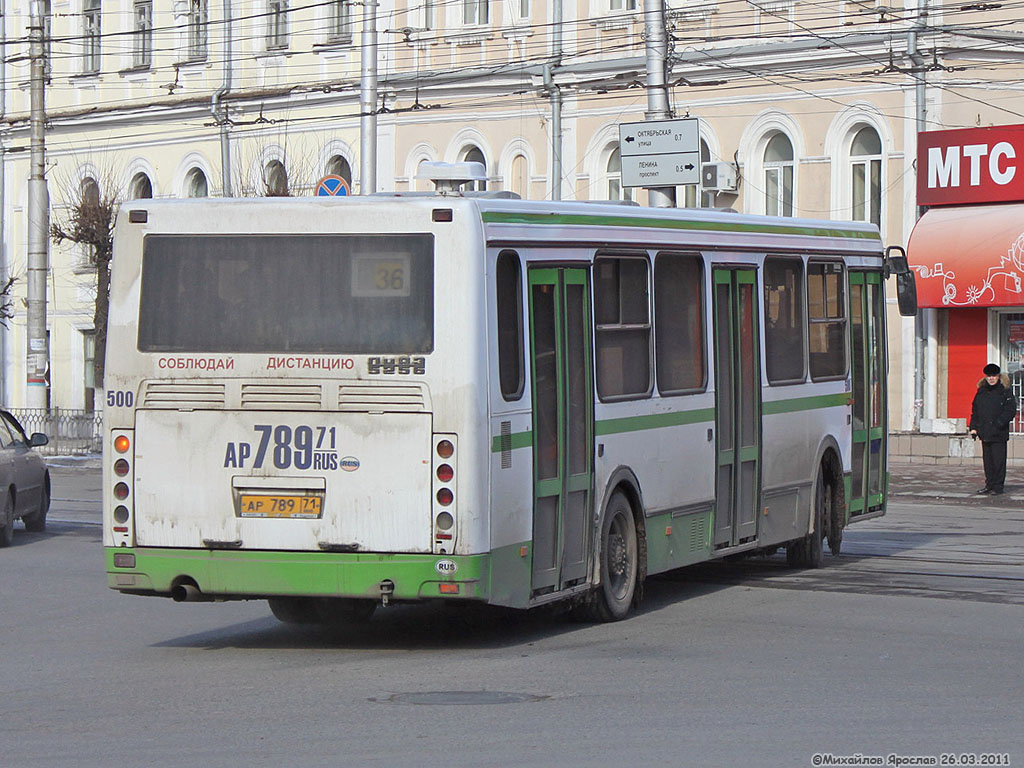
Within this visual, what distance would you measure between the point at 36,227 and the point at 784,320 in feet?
68.4

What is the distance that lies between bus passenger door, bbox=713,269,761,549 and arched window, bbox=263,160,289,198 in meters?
25.8

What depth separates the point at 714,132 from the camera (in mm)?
34656

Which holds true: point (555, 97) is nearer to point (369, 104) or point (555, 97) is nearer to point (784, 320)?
point (369, 104)

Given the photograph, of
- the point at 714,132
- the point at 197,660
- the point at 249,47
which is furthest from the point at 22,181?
the point at 197,660

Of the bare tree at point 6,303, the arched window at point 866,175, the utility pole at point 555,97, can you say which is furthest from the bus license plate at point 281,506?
the bare tree at point 6,303

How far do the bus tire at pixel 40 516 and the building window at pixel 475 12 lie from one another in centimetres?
1947

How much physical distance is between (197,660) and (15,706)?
1685mm

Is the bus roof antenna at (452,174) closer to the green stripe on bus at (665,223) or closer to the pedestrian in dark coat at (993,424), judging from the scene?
the green stripe on bus at (665,223)

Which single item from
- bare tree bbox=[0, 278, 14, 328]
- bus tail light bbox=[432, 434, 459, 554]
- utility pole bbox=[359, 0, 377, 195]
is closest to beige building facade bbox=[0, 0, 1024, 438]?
bare tree bbox=[0, 278, 14, 328]

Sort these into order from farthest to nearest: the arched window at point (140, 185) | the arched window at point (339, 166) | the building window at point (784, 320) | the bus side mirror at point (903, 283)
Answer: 1. the arched window at point (140, 185)
2. the arched window at point (339, 166)
3. the bus side mirror at point (903, 283)
4. the building window at point (784, 320)

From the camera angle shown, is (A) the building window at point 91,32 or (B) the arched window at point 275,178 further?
(A) the building window at point 91,32

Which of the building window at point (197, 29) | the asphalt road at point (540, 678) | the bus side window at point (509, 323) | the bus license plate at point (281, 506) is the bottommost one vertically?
the asphalt road at point (540, 678)

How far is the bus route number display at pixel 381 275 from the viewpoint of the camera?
1087 centimetres

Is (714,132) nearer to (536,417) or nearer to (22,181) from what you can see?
(22,181)
